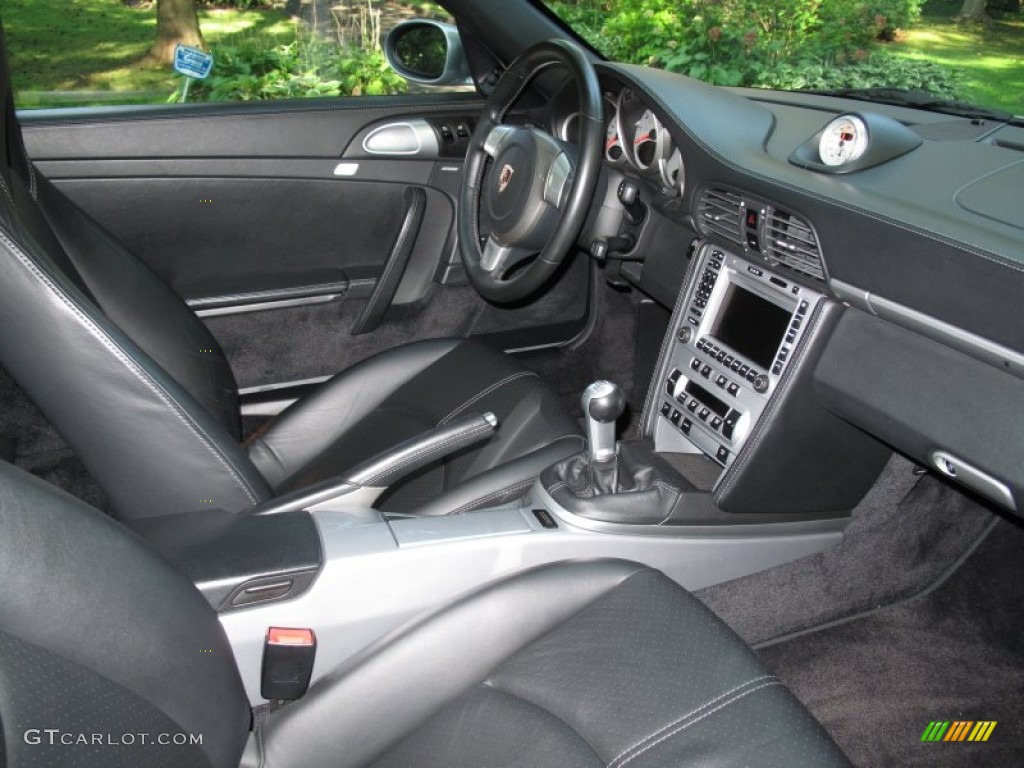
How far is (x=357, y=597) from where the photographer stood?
1.28 meters

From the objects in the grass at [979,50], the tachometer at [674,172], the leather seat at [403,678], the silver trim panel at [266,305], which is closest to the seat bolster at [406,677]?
the leather seat at [403,678]

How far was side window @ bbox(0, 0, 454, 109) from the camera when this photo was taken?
85.2 inches

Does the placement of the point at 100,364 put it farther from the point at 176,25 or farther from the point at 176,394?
the point at 176,25

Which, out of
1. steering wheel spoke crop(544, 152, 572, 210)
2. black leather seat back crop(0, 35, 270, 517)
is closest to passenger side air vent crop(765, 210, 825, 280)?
steering wheel spoke crop(544, 152, 572, 210)

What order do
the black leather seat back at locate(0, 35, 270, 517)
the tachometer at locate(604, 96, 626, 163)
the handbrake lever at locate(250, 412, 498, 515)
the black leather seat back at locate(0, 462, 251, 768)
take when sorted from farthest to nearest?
the tachometer at locate(604, 96, 626, 163) → the handbrake lever at locate(250, 412, 498, 515) → the black leather seat back at locate(0, 35, 270, 517) → the black leather seat back at locate(0, 462, 251, 768)

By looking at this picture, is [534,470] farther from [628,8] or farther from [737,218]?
[628,8]

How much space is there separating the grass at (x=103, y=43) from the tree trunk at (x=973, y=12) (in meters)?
1.53

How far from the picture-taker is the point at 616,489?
5.30 feet

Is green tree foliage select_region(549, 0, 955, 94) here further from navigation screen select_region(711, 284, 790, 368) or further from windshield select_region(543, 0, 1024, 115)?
navigation screen select_region(711, 284, 790, 368)

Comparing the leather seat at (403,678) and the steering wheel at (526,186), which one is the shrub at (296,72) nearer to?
the steering wheel at (526,186)

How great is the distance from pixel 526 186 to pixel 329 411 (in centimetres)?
61

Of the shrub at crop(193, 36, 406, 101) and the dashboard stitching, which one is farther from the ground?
the dashboard stitching

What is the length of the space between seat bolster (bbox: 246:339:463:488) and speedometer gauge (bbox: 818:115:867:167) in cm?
87

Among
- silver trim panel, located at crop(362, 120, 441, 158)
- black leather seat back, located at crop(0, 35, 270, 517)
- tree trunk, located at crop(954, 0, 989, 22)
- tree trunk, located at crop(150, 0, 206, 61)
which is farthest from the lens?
silver trim panel, located at crop(362, 120, 441, 158)
